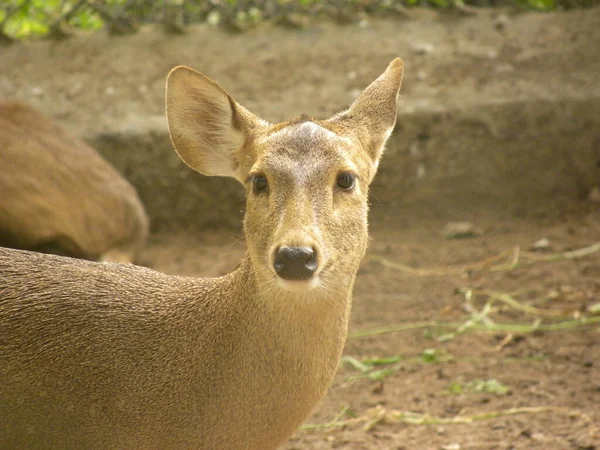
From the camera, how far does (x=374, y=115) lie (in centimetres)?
355

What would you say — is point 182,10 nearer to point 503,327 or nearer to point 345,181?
point 503,327

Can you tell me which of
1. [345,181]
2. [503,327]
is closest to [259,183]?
[345,181]

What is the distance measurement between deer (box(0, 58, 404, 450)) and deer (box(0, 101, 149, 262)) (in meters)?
2.03

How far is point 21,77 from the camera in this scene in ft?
23.0

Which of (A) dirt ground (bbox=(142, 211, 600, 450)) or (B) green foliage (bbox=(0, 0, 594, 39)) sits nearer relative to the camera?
(A) dirt ground (bbox=(142, 211, 600, 450))

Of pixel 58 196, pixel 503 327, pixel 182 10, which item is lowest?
pixel 503 327

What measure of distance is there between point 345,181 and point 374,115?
0.44m

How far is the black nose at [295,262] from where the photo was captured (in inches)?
112

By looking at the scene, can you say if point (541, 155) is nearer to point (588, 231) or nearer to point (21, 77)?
point (588, 231)

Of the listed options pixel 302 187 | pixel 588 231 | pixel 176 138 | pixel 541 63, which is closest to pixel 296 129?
pixel 302 187

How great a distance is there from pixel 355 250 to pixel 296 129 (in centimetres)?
45

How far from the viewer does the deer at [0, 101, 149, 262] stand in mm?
5336

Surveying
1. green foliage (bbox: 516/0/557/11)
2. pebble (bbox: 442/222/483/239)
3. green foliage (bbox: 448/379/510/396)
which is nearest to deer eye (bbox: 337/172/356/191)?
green foliage (bbox: 448/379/510/396)

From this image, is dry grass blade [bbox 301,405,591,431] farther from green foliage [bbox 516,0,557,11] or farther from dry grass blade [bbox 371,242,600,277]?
green foliage [bbox 516,0,557,11]
